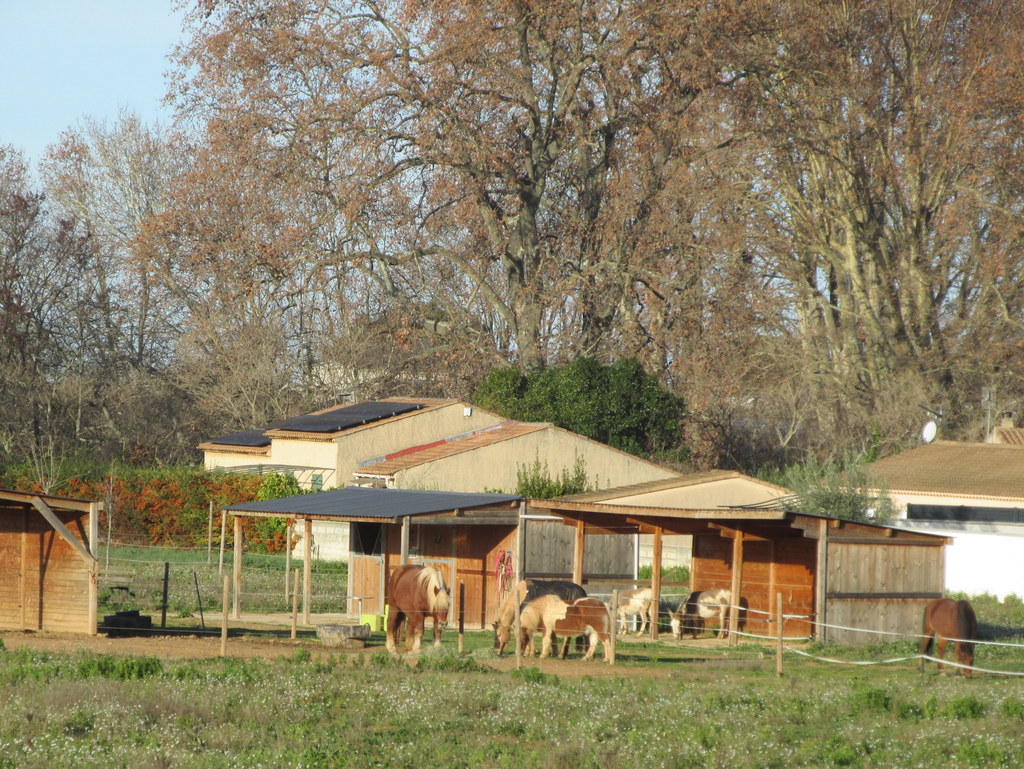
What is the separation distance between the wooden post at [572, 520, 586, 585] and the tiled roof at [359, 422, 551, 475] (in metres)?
10.0

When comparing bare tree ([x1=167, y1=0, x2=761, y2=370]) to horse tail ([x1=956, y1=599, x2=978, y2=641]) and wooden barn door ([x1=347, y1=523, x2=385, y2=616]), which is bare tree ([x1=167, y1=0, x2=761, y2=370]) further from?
horse tail ([x1=956, y1=599, x2=978, y2=641])

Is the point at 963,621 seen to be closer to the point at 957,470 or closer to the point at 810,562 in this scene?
the point at 810,562

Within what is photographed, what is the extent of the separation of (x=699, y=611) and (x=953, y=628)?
707cm

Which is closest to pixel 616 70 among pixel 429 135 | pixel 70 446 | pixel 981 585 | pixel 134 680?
pixel 429 135

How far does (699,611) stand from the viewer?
25.8 metres

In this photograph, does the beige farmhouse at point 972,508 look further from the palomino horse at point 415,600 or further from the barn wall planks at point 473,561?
the palomino horse at point 415,600

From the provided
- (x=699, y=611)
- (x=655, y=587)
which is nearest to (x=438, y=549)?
(x=655, y=587)

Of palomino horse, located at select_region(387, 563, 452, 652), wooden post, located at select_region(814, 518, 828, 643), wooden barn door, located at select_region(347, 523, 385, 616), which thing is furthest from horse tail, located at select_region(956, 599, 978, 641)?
wooden barn door, located at select_region(347, 523, 385, 616)

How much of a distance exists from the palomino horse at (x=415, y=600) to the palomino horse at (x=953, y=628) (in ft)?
24.2

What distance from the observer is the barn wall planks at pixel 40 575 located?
916 inches

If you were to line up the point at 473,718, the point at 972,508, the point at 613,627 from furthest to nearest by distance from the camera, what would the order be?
the point at 972,508
the point at 613,627
the point at 473,718

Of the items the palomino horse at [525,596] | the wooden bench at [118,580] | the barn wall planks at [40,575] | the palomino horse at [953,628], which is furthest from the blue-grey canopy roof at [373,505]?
the palomino horse at [953,628]

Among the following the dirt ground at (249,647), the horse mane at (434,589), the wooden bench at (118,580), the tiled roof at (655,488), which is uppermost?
the tiled roof at (655,488)

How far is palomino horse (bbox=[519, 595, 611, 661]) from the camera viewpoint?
20703 millimetres
